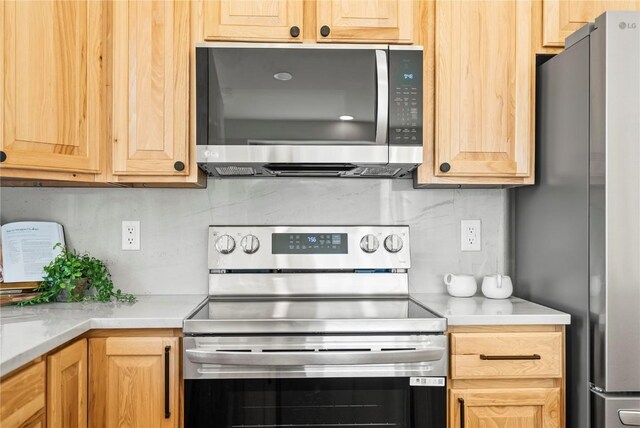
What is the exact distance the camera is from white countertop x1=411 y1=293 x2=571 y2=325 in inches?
62.5

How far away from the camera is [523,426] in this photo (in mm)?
1569

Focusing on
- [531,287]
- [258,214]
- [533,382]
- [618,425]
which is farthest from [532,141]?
[258,214]

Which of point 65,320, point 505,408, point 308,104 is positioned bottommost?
point 505,408

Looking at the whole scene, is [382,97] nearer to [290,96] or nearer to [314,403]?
[290,96]

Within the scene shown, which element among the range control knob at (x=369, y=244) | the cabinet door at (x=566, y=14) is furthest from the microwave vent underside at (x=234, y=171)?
the cabinet door at (x=566, y=14)

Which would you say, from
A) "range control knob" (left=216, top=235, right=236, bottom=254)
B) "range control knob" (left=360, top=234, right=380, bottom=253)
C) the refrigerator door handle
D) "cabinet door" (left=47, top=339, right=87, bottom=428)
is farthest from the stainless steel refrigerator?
"cabinet door" (left=47, top=339, right=87, bottom=428)

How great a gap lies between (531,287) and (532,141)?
56cm

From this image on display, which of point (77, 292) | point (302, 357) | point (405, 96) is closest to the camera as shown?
point (302, 357)

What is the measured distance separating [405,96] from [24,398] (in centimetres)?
143

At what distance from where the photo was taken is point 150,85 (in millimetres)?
1767

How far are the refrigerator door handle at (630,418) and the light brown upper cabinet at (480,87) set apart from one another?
2.72 feet

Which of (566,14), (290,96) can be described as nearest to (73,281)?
(290,96)

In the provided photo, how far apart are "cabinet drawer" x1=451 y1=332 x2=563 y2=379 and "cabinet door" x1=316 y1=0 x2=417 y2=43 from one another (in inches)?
42.3

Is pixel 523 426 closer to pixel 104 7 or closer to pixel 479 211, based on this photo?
pixel 479 211
